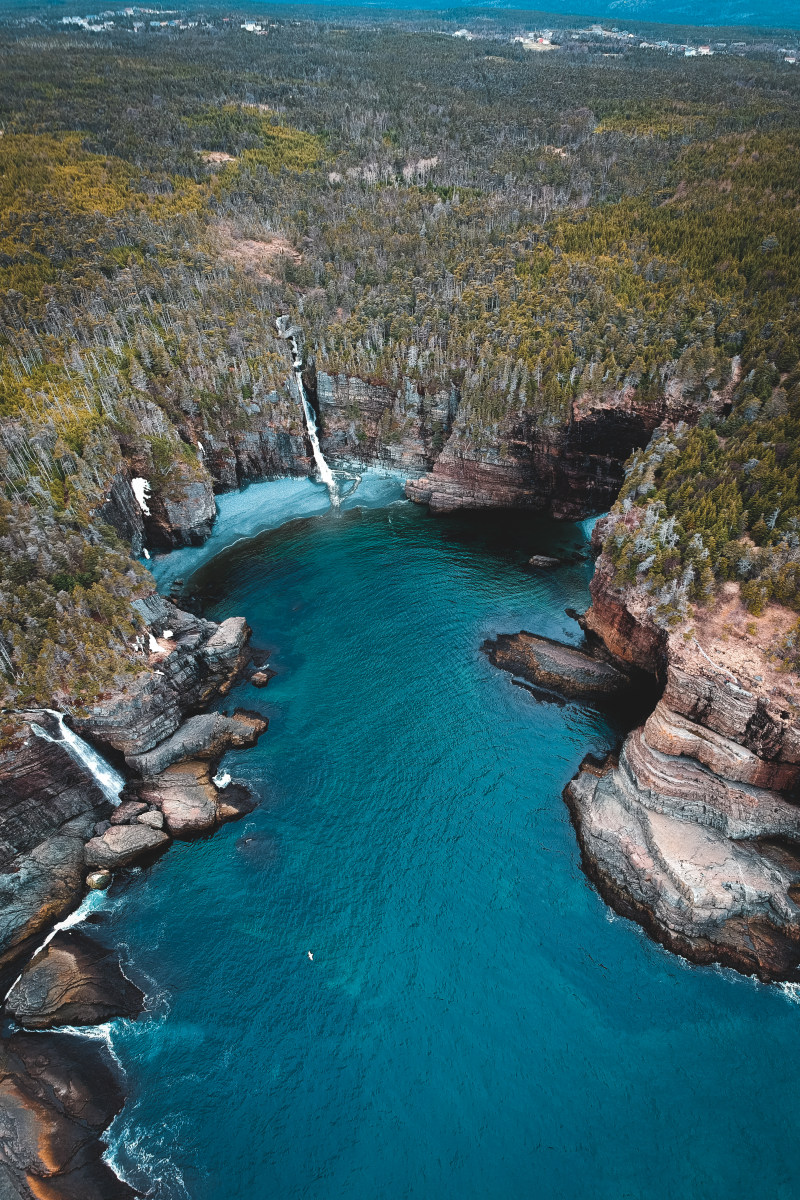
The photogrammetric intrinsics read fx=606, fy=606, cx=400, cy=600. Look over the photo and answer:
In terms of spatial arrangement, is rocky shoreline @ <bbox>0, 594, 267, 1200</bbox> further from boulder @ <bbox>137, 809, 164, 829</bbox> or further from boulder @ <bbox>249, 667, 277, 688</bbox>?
boulder @ <bbox>249, 667, 277, 688</bbox>

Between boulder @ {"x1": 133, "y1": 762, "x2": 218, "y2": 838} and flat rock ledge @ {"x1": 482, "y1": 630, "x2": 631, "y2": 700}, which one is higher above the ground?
flat rock ledge @ {"x1": 482, "y1": 630, "x2": 631, "y2": 700}

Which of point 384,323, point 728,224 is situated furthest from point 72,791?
point 728,224

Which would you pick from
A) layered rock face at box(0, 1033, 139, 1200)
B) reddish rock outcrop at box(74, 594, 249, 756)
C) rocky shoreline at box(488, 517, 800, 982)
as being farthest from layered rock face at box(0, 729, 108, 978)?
rocky shoreline at box(488, 517, 800, 982)

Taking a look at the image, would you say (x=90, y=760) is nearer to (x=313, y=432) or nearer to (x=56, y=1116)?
(x=56, y=1116)

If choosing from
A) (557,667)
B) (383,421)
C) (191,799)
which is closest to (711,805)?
(557,667)

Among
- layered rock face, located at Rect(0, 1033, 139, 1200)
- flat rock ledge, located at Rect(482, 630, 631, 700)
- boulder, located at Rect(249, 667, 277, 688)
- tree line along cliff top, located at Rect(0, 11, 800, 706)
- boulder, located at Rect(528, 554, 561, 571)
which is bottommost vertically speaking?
layered rock face, located at Rect(0, 1033, 139, 1200)

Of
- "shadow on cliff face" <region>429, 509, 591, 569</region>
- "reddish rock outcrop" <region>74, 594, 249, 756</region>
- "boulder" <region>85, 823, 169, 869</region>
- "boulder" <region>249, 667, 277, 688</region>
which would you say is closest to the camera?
"boulder" <region>85, 823, 169, 869</region>

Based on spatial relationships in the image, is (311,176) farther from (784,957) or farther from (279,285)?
(784,957)
